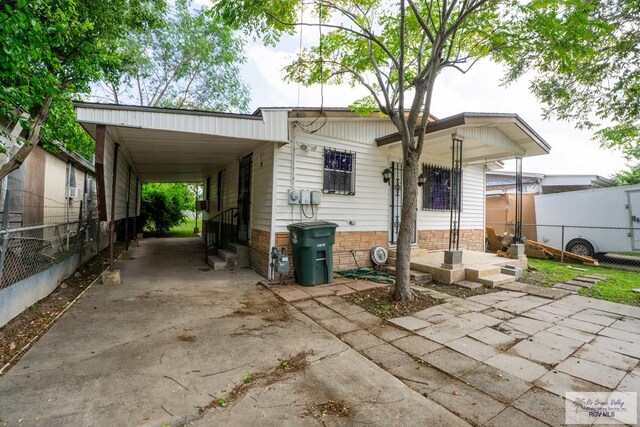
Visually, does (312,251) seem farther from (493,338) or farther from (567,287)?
(567,287)

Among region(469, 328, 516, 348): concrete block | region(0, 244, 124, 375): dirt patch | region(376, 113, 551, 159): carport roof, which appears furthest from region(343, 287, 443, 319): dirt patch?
region(0, 244, 124, 375): dirt patch

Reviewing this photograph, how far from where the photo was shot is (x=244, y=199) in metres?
7.74

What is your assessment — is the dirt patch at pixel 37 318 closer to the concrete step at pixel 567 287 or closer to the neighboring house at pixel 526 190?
the concrete step at pixel 567 287

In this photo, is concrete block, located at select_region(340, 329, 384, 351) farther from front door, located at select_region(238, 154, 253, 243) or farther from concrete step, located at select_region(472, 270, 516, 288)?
front door, located at select_region(238, 154, 253, 243)

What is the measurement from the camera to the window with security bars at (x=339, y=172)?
6522 millimetres

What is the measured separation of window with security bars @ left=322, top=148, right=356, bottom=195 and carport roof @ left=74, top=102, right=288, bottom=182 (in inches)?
54.6

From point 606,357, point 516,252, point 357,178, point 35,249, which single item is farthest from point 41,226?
point 516,252

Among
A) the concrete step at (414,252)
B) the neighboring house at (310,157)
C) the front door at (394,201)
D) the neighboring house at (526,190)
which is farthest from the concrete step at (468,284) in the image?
the neighboring house at (526,190)

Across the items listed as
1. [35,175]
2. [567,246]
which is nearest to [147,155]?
[35,175]

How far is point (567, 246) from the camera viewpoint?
967 centimetres

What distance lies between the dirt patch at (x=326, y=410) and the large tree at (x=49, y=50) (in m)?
4.70

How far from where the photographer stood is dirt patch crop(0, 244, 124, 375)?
2.94m

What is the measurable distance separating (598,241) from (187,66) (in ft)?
65.3

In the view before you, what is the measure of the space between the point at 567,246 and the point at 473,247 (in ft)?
10.9
